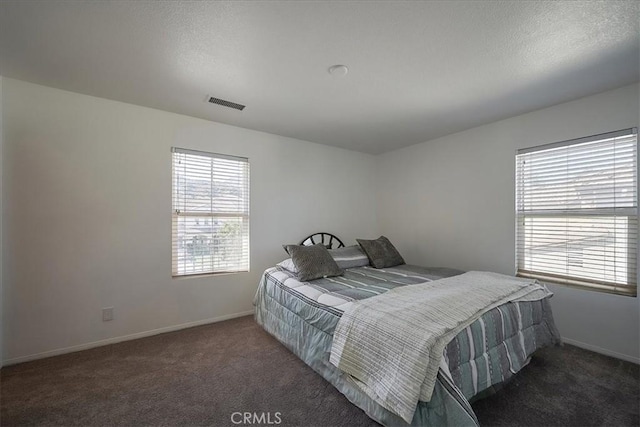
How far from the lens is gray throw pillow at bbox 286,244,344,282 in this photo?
2.80 m

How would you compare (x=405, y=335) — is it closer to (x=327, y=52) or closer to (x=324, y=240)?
(x=327, y=52)

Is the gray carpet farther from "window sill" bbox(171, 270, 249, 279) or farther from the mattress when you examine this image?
"window sill" bbox(171, 270, 249, 279)

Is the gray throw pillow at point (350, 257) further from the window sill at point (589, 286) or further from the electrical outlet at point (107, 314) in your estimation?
the electrical outlet at point (107, 314)

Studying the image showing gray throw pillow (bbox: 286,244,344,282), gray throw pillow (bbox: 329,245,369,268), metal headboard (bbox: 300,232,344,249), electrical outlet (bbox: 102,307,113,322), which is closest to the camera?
electrical outlet (bbox: 102,307,113,322)

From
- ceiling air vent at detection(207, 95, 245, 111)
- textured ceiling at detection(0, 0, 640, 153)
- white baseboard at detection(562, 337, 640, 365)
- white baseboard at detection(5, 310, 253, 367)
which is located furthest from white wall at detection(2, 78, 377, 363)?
white baseboard at detection(562, 337, 640, 365)

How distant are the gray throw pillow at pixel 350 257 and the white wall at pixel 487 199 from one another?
45.7 inches

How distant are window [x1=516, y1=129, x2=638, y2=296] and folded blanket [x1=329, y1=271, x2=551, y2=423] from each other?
38.7 inches

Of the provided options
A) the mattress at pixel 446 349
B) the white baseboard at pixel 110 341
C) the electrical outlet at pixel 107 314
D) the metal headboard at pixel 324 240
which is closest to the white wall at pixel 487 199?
the mattress at pixel 446 349

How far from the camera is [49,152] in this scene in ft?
8.08

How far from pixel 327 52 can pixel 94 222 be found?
271cm

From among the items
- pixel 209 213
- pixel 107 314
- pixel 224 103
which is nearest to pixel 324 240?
pixel 209 213

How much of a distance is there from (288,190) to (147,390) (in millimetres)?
2671

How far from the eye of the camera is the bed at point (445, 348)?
4.45 ft

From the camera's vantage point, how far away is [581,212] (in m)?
2.65
